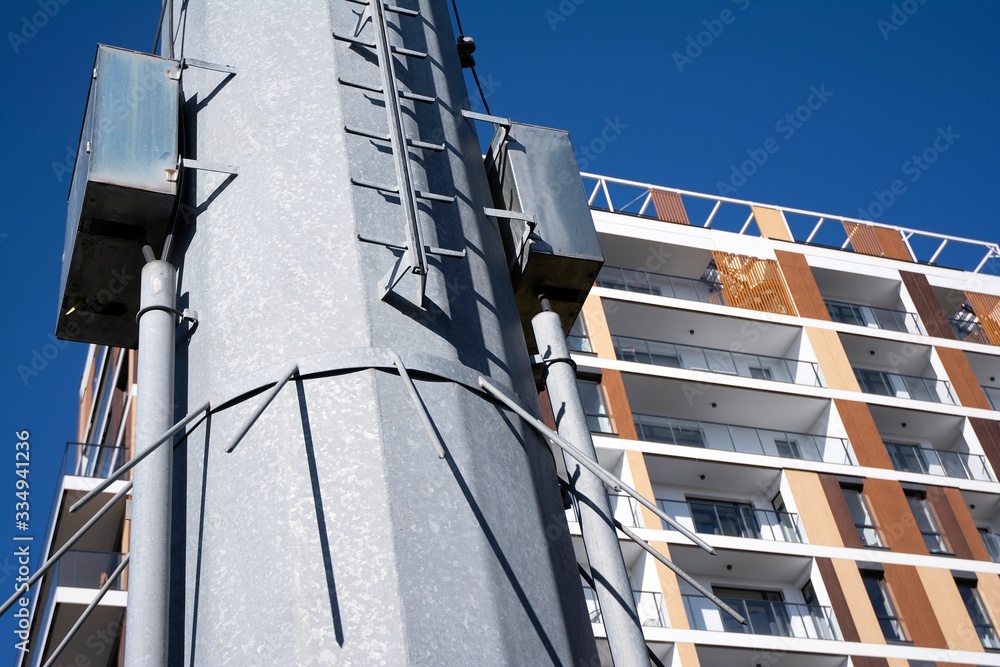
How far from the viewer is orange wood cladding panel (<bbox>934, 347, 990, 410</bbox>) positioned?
150ft

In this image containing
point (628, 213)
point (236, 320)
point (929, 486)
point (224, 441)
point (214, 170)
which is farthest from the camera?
point (628, 213)

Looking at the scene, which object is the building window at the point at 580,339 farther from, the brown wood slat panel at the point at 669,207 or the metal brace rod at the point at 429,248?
the metal brace rod at the point at 429,248

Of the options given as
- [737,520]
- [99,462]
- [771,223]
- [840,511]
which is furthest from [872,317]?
[99,462]

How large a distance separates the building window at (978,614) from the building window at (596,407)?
12.9 metres

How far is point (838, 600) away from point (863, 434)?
815cm

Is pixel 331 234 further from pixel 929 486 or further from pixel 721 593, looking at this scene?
pixel 929 486

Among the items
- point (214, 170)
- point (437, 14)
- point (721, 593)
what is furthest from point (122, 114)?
point (721, 593)

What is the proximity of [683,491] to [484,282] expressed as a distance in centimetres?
3497

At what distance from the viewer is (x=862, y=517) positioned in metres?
39.1

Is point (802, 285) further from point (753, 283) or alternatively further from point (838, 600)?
point (838, 600)

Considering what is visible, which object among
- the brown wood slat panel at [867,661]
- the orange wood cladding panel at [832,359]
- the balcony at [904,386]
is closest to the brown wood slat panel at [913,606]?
the brown wood slat panel at [867,661]

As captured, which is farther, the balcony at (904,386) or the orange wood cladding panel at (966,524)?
the balcony at (904,386)

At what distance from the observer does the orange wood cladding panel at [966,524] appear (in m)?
39.5

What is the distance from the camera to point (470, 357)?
4531 mm
